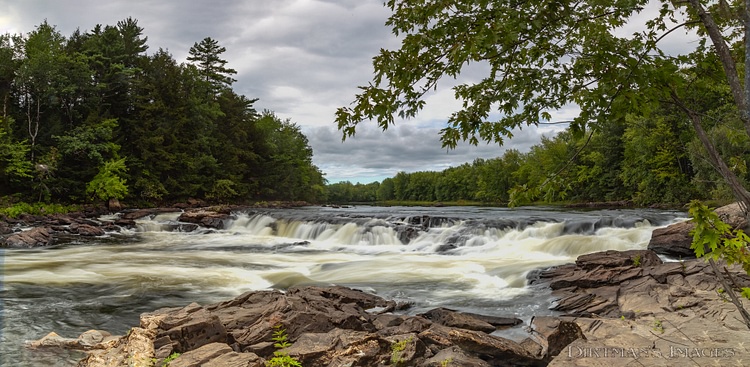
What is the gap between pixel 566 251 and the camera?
1591 centimetres

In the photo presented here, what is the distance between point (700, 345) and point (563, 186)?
3417 millimetres

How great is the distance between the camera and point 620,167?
58375mm

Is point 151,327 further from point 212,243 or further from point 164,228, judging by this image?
point 164,228

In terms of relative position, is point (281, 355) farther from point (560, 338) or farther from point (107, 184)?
point (107, 184)

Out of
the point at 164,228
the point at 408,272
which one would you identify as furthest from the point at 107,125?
the point at 408,272

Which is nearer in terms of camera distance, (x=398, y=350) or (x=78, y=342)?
(x=398, y=350)

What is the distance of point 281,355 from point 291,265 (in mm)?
10137

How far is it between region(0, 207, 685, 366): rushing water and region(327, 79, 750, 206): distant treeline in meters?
2.99

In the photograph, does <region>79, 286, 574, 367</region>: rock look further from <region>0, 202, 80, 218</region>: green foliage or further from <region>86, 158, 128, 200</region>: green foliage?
<region>86, 158, 128, 200</region>: green foliage

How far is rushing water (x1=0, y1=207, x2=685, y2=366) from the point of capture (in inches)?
353

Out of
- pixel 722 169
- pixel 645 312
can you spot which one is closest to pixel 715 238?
pixel 722 169

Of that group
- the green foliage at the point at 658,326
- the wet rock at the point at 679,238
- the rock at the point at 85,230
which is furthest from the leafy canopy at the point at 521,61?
the rock at the point at 85,230

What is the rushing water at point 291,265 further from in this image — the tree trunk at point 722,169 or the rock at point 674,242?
the tree trunk at point 722,169

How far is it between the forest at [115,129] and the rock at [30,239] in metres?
14.5
